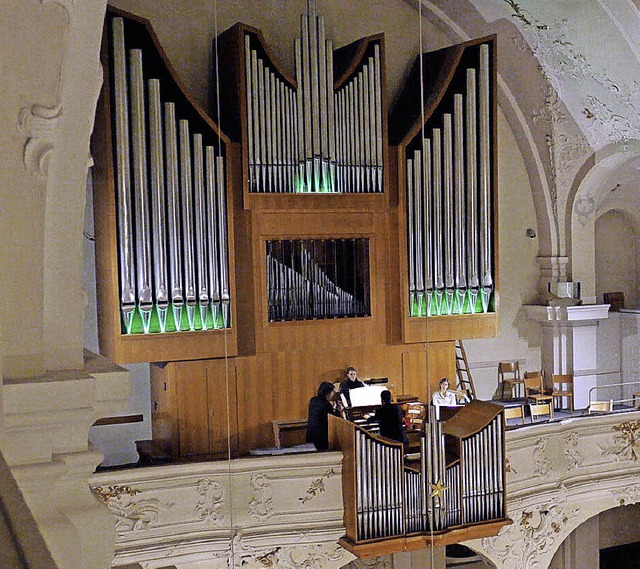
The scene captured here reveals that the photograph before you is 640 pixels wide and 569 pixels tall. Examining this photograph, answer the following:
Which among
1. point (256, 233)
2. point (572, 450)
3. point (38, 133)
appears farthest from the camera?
point (572, 450)

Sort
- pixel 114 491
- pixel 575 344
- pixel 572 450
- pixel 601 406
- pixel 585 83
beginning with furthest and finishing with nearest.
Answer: pixel 575 344 → pixel 585 83 → pixel 601 406 → pixel 572 450 → pixel 114 491

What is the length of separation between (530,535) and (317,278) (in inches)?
145

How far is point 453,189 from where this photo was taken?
10930 millimetres

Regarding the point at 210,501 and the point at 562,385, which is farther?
the point at 562,385

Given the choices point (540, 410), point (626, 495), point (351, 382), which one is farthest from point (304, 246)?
point (626, 495)

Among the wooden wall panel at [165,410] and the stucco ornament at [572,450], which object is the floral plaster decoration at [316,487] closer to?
the wooden wall panel at [165,410]

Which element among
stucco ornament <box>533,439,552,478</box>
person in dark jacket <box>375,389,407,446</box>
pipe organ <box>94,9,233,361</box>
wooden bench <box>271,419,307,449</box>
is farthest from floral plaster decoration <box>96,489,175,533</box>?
stucco ornament <box>533,439,552,478</box>

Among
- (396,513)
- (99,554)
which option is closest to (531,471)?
(396,513)

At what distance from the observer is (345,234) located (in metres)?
10.5

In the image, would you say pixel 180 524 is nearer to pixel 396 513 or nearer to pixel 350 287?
pixel 396 513

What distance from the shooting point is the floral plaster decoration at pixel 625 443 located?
35.6ft

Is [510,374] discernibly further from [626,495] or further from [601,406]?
[626,495]

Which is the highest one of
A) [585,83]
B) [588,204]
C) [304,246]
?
[585,83]

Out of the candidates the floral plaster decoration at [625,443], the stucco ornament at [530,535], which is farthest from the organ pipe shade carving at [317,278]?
the floral plaster decoration at [625,443]
